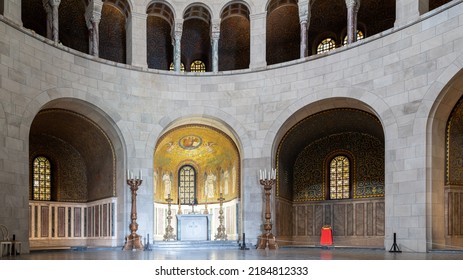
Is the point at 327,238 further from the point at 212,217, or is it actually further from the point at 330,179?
the point at 212,217

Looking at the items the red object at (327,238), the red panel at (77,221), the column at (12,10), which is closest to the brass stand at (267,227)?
the red object at (327,238)

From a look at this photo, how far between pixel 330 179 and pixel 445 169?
295 inches

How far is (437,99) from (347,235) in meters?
8.69

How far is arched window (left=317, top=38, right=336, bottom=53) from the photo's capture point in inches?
914

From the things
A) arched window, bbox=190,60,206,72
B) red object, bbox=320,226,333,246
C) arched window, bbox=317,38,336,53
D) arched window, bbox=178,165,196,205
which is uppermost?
arched window, bbox=317,38,336,53

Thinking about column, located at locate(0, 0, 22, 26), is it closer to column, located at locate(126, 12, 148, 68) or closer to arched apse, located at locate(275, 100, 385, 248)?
column, located at locate(126, 12, 148, 68)

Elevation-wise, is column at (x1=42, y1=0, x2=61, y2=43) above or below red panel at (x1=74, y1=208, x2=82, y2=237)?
above

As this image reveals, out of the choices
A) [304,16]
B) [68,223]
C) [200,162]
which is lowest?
[68,223]

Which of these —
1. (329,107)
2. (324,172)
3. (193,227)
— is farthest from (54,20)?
(324,172)

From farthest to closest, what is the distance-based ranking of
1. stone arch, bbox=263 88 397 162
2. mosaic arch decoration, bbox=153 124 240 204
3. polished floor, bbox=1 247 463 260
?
mosaic arch decoration, bbox=153 124 240 204 < stone arch, bbox=263 88 397 162 < polished floor, bbox=1 247 463 260

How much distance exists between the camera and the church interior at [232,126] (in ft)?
49.4

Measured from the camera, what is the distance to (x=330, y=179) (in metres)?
22.6

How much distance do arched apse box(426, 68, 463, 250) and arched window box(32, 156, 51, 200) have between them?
1552 cm

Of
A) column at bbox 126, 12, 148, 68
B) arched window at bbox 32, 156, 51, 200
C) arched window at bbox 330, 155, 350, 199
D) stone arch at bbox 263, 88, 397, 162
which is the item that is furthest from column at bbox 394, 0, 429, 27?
arched window at bbox 32, 156, 51, 200
